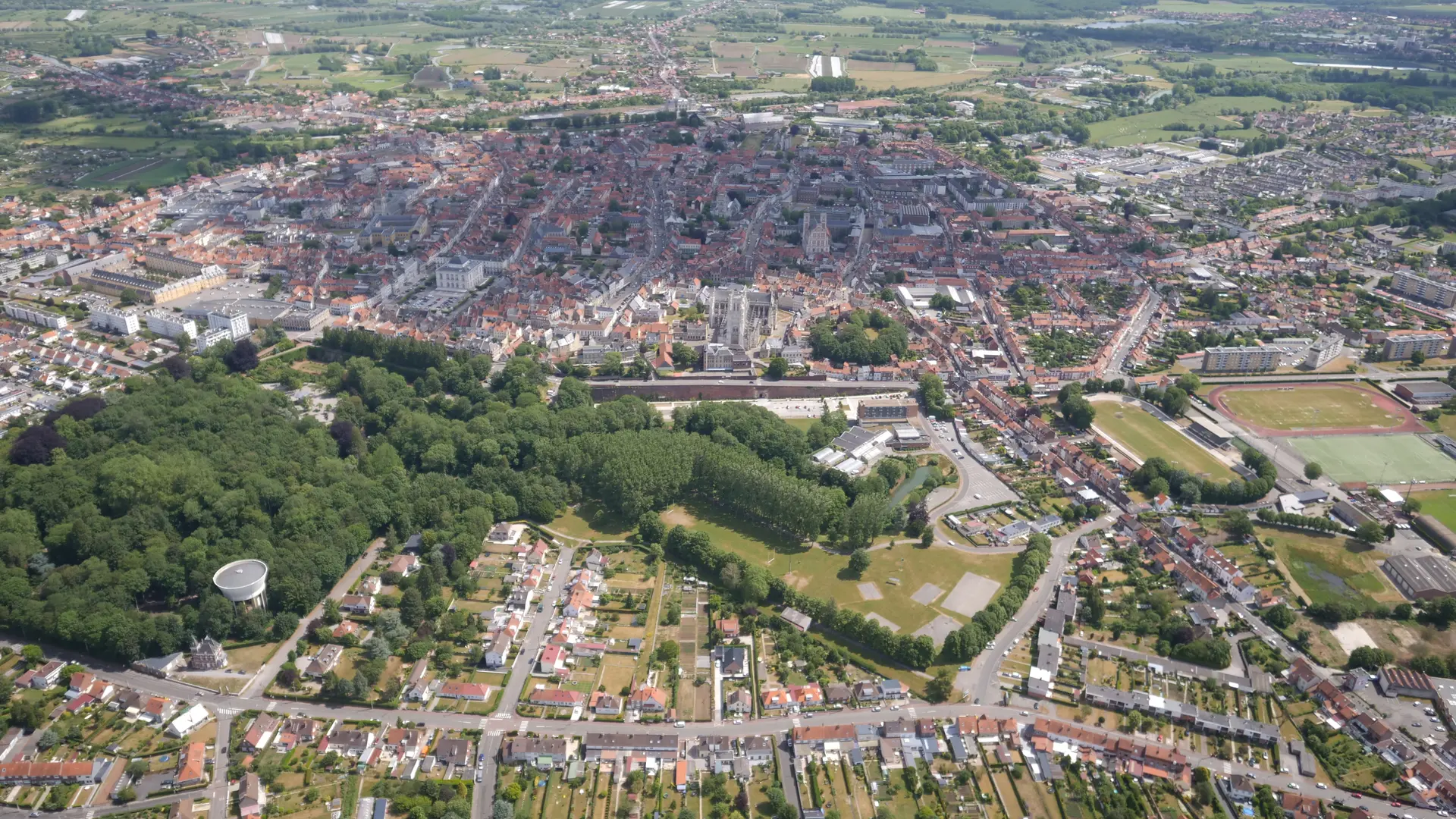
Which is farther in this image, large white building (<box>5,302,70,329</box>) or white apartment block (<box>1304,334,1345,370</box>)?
large white building (<box>5,302,70,329</box>)

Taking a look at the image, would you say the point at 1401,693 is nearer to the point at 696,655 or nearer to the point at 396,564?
the point at 696,655

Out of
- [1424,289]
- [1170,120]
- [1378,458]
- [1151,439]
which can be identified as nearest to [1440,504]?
[1378,458]

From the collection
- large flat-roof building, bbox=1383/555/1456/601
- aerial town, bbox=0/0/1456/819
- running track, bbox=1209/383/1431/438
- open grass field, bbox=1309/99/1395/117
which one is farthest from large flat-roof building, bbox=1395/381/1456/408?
open grass field, bbox=1309/99/1395/117

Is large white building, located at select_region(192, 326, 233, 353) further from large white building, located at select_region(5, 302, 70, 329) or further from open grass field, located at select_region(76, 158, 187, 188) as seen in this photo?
open grass field, located at select_region(76, 158, 187, 188)

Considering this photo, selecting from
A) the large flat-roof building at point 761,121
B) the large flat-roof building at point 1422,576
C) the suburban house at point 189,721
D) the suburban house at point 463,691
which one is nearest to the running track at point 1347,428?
the large flat-roof building at point 1422,576

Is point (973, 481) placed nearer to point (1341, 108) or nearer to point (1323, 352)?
point (1323, 352)
